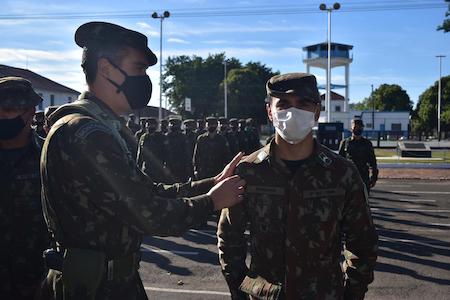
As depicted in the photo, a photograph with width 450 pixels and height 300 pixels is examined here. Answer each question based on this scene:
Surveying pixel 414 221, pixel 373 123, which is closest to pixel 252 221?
pixel 414 221

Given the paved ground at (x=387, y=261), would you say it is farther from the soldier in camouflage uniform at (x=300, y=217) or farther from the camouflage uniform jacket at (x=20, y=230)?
the soldier in camouflage uniform at (x=300, y=217)

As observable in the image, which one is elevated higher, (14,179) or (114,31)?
(114,31)

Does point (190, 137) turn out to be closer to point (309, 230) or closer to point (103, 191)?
point (309, 230)

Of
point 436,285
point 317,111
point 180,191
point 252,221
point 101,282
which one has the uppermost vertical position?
point 317,111

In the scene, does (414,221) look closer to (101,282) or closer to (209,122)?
(209,122)

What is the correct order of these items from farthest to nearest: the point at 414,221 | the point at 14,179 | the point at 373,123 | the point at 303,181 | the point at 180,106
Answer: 1. the point at 180,106
2. the point at 373,123
3. the point at 414,221
4. the point at 14,179
5. the point at 303,181

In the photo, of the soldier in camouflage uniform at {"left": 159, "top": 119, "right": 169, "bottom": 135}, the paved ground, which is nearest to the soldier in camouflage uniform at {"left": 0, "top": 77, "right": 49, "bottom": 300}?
the paved ground

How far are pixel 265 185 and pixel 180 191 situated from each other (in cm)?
49

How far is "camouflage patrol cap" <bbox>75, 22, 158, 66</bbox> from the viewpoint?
2312 millimetres

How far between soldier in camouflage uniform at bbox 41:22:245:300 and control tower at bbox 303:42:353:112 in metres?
55.2

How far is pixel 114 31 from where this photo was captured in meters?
2.32

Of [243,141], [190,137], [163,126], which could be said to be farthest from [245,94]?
[163,126]

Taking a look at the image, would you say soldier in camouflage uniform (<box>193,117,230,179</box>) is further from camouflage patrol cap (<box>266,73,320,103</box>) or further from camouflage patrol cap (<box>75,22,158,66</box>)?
camouflage patrol cap (<box>75,22,158,66</box>)

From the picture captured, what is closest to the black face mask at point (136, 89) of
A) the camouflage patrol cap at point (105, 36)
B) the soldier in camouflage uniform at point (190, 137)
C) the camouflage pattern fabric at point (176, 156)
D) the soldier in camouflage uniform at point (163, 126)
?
the camouflage patrol cap at point (105, 36)
